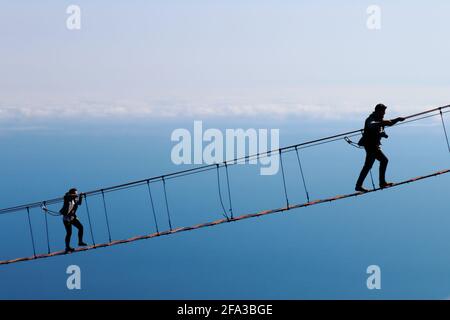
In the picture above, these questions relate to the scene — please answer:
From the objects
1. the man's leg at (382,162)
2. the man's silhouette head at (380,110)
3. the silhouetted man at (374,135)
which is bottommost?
the man's leg at (382,162)

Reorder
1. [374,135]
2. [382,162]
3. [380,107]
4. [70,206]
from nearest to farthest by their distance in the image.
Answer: [380,107] → [374,135] → [382,162] → [70,206]

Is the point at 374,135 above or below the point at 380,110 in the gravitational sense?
below

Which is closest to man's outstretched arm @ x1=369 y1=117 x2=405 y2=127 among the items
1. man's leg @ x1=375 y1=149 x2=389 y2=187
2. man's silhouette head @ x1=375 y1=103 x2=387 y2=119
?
man's silhouette head @ x1=375 y1=103 x2=387 y2=119

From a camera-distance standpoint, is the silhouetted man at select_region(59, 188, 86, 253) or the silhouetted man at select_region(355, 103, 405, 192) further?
the silhouetted man at select_region(59, 188, 86, 253)

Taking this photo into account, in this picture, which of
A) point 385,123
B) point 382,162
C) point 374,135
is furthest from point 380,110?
point 382,162

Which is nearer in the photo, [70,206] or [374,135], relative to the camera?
[374,135]

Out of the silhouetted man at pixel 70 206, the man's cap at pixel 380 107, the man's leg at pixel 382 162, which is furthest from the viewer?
the silhouetted man at pixel 70 206

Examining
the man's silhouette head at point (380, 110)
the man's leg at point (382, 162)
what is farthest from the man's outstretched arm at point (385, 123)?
the man's leg at point (382, 162)

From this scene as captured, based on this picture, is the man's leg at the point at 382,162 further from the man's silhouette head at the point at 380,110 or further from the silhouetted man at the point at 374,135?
the man's silhouette head at the point at 380,110

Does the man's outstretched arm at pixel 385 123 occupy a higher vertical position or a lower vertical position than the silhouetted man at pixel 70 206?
higher

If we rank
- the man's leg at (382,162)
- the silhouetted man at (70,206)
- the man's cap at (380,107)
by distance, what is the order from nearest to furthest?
1. the man's cap at (380,107)
2. the man's leg at (382,162)
3. the silhouetted man at (70,206)

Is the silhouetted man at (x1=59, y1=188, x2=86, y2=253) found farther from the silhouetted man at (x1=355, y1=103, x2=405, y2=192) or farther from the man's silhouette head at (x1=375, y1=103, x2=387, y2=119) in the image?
the man's silhouette head at (x1=375, y1=103, x2=387, y2=119)

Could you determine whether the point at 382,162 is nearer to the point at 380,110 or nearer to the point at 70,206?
the point at 380,110
